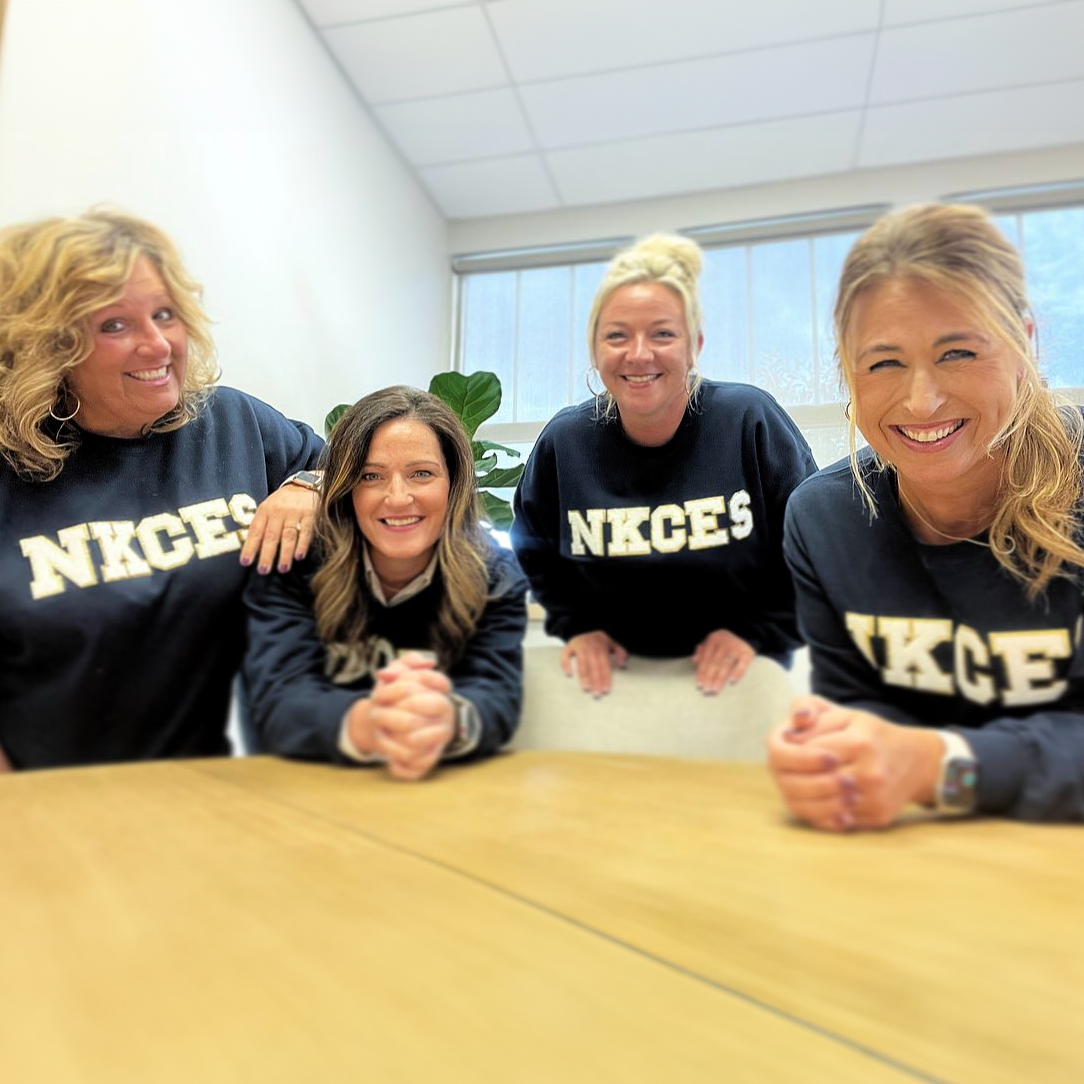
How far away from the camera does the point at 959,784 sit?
343 mm

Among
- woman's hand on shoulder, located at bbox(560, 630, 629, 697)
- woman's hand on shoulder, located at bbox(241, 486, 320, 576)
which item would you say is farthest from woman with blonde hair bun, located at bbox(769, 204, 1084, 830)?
woman's hand on shoulder, located at bbox(241, 486, 320, 576)

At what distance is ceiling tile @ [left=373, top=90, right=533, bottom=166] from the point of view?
0.86m

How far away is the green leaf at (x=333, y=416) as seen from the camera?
573 mm

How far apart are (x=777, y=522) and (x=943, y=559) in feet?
0.50

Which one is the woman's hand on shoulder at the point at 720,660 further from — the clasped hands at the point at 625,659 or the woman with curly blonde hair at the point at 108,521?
the woman with curly blonde hair at the point at 108,521

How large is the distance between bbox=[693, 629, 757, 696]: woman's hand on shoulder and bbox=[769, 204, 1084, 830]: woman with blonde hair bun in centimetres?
11

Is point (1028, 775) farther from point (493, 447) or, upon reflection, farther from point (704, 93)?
point (704, 93)

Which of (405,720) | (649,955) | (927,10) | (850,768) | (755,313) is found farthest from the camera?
(927,10)

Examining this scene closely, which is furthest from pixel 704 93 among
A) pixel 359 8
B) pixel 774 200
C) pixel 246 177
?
pixel 246 177

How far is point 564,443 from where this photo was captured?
0.67 meters

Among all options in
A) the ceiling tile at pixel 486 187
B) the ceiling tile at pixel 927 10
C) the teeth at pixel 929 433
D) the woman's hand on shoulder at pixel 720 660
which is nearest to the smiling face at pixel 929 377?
the teeth at pixel 929 433

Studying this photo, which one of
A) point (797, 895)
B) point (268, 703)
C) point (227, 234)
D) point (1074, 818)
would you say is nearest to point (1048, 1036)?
point (797, 895)

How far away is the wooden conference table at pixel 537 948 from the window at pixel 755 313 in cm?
27

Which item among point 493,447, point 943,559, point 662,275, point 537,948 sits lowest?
point 537,948
